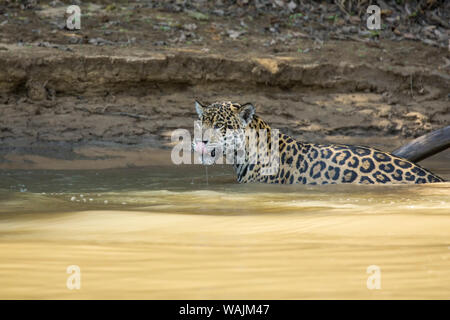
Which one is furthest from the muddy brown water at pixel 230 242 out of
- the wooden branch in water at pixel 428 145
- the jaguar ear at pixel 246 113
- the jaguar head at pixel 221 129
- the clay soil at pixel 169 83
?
the clay soil at pixel 169 83

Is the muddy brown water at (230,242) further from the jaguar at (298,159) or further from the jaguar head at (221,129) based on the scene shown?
the jaguar head at (221,129)

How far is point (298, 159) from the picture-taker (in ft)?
24.9

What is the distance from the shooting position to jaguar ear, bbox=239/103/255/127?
767 cm

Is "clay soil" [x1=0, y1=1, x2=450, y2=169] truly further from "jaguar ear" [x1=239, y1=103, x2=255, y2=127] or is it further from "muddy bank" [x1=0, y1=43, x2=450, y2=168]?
"jaguar ear" [x1=239, y1=103, x2=255, y2=127]

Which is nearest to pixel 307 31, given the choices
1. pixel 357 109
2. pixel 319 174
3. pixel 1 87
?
pixel 357 109

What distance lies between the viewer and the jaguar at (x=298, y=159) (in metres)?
7.12

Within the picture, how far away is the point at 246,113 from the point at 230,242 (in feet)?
12.2

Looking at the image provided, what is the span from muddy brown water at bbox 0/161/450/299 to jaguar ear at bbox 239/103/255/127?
0.93 m

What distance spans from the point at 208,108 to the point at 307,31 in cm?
695

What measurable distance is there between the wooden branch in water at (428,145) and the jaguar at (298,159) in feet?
2.85

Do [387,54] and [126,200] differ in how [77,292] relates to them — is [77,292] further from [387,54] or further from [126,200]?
[387,54]

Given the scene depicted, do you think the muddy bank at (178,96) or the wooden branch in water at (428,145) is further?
the muddy bank at (178,96)

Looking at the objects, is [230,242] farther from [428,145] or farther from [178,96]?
[178,96]

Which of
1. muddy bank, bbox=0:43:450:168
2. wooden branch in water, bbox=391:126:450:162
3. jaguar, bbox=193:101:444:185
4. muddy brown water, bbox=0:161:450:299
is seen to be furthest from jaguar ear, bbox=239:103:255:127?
muddy bank, bbox=0:43:450:168
